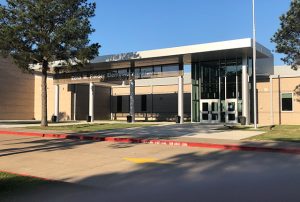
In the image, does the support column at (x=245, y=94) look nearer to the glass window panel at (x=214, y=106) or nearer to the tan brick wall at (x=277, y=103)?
the tan brick wall at (x=277, y=103)

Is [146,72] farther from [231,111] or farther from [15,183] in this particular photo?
[15,183]

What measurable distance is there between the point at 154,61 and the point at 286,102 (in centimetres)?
1251

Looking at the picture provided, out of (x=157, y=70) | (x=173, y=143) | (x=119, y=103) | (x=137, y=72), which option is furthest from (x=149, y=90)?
(x=173, y=143)

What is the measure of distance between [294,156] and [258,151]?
155 cm

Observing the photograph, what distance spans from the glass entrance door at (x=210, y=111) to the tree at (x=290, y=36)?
10.4 metres

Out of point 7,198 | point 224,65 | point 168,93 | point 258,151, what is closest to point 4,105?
point 168,93

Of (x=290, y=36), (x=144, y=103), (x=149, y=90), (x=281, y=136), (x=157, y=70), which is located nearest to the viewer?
(x=281, y=136)

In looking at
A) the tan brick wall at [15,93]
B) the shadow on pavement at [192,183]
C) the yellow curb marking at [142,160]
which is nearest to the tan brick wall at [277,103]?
the shadow on pavement at [192,183]

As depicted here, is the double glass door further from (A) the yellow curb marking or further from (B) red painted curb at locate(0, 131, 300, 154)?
(A) the yellow curb marking

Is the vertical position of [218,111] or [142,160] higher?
[218,111]

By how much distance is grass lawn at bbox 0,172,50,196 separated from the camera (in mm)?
7688

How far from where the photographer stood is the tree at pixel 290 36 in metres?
24.4

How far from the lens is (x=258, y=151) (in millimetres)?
14461

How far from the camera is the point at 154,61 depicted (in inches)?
1442
